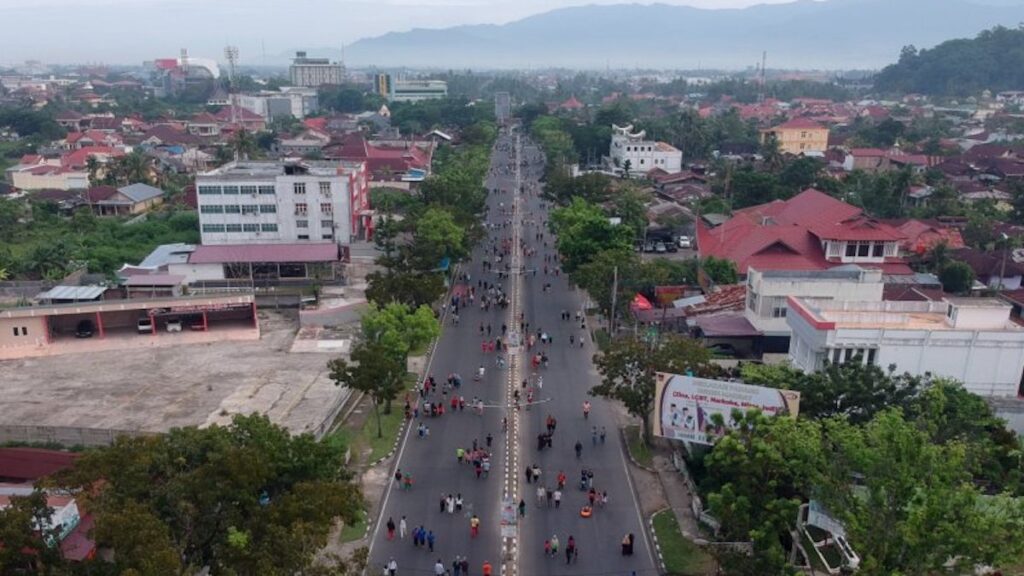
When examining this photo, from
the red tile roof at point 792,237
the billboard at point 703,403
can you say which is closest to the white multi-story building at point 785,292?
the red tile roof at point 792,237

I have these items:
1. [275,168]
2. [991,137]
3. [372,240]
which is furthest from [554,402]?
[991,137]

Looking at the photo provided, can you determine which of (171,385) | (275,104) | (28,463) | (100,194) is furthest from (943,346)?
(275,104)

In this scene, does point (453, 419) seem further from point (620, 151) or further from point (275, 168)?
point (620, 151)

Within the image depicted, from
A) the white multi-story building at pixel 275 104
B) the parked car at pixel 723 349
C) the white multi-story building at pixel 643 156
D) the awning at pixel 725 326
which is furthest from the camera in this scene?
the white multi-story building at pixel 275 104

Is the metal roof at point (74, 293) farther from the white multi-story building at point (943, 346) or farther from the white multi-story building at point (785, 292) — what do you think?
the white multi-story building at point (943, 346)

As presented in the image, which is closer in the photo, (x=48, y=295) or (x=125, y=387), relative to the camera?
(x=125, y=387)
